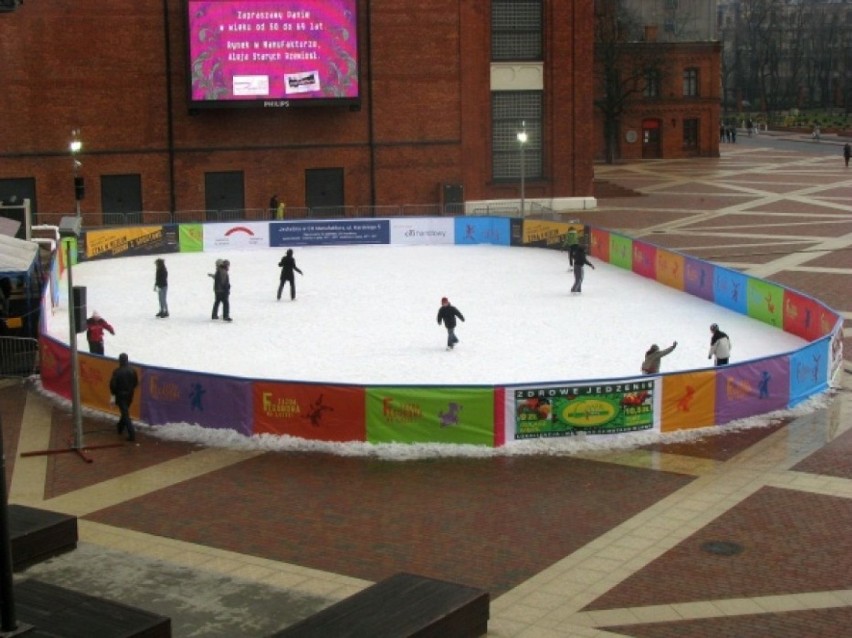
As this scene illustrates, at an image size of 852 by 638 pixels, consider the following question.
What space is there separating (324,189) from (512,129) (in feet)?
28.9

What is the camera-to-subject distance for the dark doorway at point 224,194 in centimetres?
5197

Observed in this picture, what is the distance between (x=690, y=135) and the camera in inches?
3442

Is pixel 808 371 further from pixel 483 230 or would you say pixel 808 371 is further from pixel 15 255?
pixel 483 230

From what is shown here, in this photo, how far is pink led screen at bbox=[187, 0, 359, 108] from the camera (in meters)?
49.8

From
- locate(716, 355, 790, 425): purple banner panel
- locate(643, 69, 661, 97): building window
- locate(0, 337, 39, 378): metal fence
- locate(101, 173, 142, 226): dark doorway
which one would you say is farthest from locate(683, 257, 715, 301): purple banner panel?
locate(643, 69, 661, 97): building window

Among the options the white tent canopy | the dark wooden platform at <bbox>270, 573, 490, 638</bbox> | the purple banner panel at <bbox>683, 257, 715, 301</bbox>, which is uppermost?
the white tent canopy

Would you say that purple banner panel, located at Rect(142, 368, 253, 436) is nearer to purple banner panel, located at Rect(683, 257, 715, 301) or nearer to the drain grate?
the drain grate

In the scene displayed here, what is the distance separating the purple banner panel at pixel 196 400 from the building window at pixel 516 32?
3702cm

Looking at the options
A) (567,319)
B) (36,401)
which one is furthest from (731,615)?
(567,319)

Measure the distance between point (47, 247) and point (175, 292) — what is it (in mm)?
5994

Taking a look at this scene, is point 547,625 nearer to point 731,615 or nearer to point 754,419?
point 731,615

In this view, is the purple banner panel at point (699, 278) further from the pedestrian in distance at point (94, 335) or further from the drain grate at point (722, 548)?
the drain grate at point (722, 548)

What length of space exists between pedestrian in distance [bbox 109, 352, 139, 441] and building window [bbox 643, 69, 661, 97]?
67.8m

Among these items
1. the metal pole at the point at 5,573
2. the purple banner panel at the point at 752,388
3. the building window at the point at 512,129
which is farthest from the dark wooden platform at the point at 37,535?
the building window at the point at 512,129
